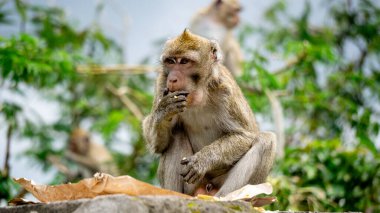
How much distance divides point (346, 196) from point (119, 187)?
6.51 m

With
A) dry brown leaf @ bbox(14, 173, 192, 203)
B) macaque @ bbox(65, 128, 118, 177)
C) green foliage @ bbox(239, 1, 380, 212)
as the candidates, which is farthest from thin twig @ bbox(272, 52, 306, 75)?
macaque @ bbox(65, 128, 118, 177)

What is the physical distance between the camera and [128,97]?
1582 cm

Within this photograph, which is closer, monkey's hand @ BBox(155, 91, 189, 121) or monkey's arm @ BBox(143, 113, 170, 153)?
monkey's hand @ BBox(155, 91, 189, 121)

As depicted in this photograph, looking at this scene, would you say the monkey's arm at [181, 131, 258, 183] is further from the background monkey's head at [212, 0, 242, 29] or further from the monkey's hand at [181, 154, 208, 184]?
the background monkey's head at [212, 0, 242, 29]

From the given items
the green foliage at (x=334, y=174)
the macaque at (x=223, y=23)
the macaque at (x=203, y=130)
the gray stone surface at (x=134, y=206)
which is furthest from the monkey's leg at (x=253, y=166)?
the macaque at (x=223, y=23)

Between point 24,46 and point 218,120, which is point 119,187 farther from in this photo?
point 24,46

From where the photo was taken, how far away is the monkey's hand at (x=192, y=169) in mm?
5824

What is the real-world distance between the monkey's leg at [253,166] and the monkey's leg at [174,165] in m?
0.39

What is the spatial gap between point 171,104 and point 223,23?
36.9 ft

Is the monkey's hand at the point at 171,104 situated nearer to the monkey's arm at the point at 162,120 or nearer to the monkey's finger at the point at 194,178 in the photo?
the monkey's arm at the point at 162,120

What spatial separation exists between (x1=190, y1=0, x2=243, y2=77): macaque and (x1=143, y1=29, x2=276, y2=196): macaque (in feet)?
33.3

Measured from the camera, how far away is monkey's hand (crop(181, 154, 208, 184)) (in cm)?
582

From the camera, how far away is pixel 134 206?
357 cm

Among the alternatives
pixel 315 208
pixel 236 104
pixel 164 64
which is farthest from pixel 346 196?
pixel 164 64
